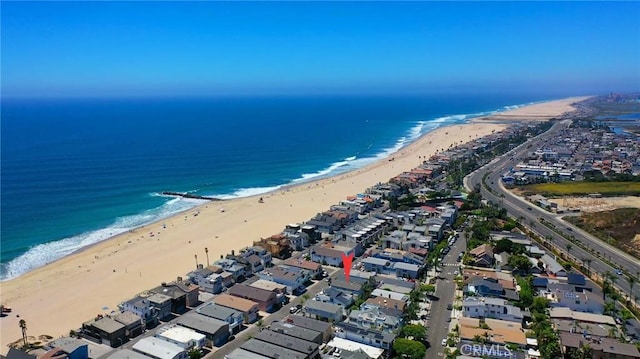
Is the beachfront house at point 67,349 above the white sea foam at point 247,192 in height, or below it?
below

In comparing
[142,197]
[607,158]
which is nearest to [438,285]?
[142,197]

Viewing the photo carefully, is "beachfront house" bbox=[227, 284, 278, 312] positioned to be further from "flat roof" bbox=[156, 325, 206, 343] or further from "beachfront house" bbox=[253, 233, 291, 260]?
"beachfront house" bbox=[253, 233, 291, 260]

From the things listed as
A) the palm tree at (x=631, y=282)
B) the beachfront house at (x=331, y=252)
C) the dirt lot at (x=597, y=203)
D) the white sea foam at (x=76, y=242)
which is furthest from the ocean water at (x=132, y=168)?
the palm tree at (x=631, y=282)

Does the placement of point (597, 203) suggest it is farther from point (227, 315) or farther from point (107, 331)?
point (107, 331)

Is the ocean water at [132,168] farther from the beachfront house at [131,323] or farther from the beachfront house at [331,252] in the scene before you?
the beachfront house at [331,252]

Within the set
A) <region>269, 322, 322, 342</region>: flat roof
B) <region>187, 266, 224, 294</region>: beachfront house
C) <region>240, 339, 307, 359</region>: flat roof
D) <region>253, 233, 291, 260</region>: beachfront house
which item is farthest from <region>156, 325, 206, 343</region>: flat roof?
<region>253, 233, 291, 260</region>: beachfront house

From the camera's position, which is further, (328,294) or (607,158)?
(607,158)

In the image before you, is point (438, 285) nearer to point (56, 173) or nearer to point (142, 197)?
point (142, 197)
